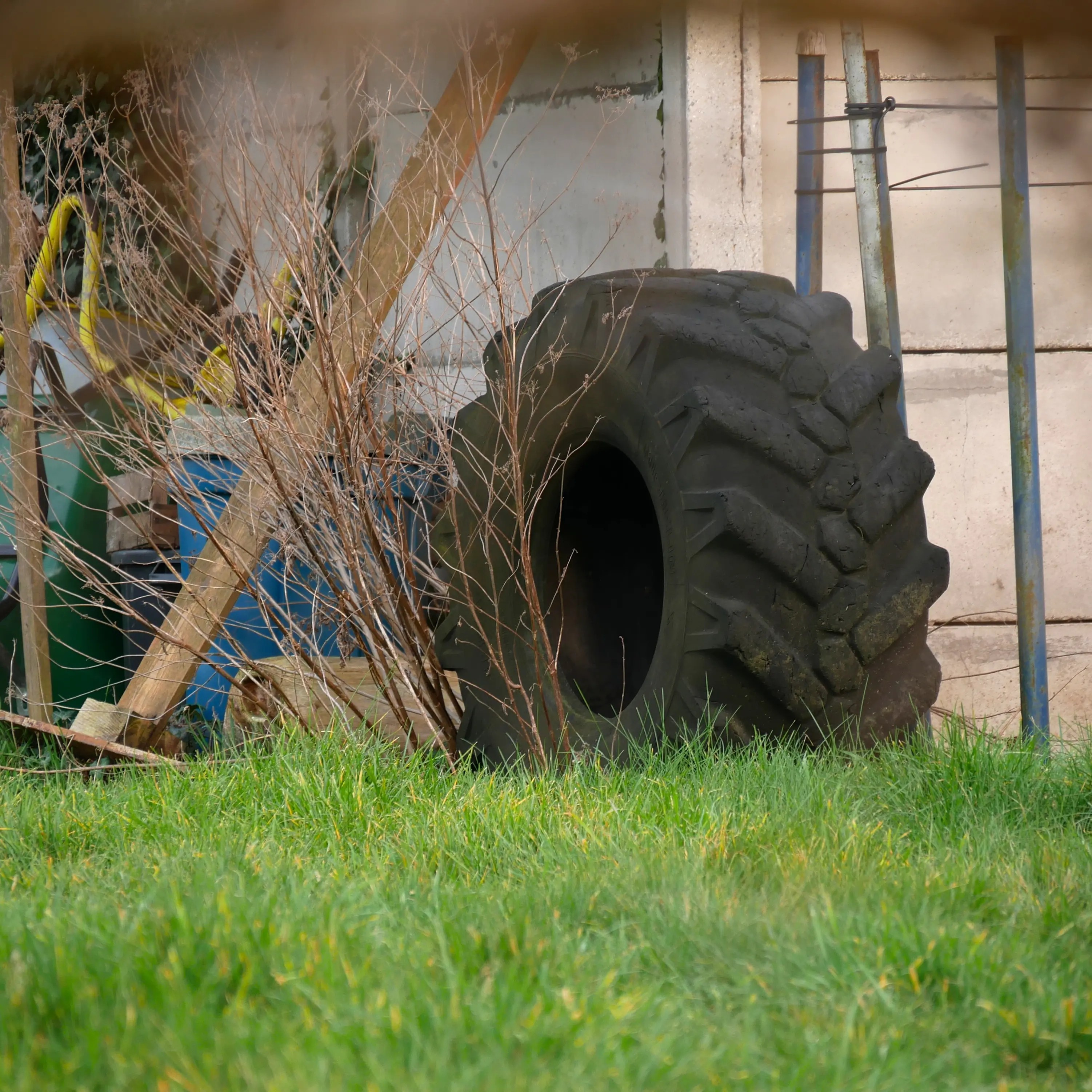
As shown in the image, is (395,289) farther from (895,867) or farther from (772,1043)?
(772,1043)

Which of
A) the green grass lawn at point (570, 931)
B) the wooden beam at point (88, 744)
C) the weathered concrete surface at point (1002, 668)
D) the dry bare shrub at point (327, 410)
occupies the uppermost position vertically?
the dry bare shrub at point (327, 410)

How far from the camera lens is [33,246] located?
3559 millimetres

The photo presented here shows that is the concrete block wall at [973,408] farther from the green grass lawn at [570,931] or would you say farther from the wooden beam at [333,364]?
the green grass lawn at [570,931]

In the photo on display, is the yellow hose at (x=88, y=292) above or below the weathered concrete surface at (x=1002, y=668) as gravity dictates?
above

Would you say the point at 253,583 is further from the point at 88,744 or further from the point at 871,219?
the point at 871,219

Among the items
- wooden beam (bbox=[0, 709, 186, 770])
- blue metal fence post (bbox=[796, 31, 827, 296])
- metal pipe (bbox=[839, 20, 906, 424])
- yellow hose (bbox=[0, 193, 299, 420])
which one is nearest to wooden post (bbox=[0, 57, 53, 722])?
yellow hose (bbox=[0, 193, 299, 420])

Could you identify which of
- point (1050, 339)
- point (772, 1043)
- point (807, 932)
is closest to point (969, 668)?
point (1050, 339)

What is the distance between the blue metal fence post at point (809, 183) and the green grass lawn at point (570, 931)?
172 centimetres

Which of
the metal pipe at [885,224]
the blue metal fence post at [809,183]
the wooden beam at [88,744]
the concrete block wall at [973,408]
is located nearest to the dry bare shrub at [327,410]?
the wooden beam at [88,744]

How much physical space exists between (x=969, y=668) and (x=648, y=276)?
2.30 meters

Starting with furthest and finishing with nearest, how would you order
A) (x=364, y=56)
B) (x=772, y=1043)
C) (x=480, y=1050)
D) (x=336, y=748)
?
(x=336, y=748), (x=772, y=1043), (x=480, y=1050), (x=364, y=56)

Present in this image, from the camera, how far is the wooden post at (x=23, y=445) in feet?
11.5

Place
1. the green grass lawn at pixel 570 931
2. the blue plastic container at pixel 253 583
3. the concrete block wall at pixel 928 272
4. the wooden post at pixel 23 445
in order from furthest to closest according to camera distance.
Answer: the concrete block wall at pixel 928 272 → the blue plastic container at pixel 253 583 → the wooden post at pixel 23 445 → the green grass lawn at pixel 570 931

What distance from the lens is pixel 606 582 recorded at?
3412mm
